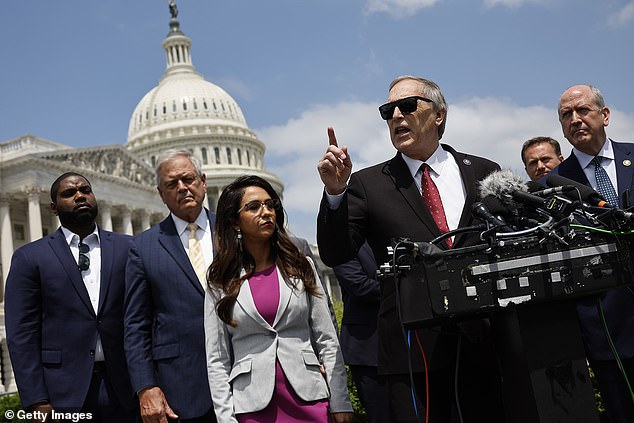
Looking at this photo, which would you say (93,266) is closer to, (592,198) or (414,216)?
(414,216)

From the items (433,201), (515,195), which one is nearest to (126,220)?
(433,201)

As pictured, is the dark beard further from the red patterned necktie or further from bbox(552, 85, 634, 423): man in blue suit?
bbox(552, 85, 634, 423): man in blue suit

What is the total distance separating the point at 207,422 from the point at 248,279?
3.43 ft

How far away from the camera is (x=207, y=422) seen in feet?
15.5

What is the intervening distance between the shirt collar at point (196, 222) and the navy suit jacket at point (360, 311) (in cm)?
115

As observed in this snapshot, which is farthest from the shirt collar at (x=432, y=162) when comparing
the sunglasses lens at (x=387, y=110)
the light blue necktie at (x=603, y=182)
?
the light blue necktie at (x=603, y=182)

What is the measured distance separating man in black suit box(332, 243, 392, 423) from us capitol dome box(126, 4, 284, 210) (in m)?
82.0

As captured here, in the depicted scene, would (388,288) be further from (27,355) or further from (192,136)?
(192,136)

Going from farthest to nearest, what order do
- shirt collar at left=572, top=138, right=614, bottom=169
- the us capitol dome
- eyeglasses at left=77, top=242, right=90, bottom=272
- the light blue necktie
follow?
the us capitol dome → eyeglasses at left=77, top=242, right=90, bottom=272 → shirt collar at left=572, top=138, right=614, bottom=169 → the light blue necktie

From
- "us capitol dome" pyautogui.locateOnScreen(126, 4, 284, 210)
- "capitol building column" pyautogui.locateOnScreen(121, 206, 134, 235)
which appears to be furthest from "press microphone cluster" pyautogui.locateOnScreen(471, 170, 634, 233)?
"us capitol dome" pyautogui.locateOnScreen(126, 4, 284, 210)

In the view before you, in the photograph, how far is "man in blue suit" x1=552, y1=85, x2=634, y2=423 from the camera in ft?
14.9

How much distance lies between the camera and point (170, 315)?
4.83 metres


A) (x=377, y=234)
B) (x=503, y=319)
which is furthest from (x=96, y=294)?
(x=503, y=319)

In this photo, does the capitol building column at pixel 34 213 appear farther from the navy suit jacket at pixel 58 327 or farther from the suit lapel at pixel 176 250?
the suit lapel at pixel 176 250
